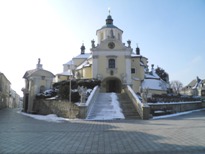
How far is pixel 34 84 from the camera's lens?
36.3m

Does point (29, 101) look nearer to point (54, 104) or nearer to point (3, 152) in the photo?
point (54, 104)

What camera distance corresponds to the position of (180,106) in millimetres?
28078

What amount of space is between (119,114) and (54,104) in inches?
380

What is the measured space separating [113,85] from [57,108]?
1771cm

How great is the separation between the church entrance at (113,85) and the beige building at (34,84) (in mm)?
10572

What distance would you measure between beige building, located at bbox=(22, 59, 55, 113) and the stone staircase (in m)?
15.6

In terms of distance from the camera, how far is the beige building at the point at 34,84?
115 feet

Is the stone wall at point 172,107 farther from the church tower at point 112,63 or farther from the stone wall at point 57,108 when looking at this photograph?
the church tower at point 112,63

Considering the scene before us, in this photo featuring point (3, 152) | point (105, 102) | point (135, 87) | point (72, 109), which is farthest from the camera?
point (135, 87)

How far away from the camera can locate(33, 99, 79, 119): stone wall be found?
20875 mm

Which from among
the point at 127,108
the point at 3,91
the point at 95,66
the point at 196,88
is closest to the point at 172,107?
the point at 127,108

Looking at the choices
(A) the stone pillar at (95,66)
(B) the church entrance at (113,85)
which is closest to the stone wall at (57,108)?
(A) the stone pillar at (95,66)

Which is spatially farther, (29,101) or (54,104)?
(29,101)

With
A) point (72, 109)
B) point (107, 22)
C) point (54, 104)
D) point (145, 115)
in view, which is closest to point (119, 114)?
point (145, 115)
